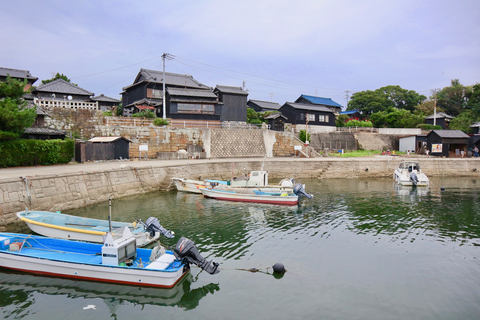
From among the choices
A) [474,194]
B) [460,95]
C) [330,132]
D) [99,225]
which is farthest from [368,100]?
[99,225]

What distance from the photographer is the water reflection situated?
1038cm

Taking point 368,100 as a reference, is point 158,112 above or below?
below

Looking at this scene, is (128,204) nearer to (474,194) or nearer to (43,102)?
(43,102)

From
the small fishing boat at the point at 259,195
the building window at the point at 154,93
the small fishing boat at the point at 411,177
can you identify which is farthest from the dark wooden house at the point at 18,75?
the small fishing boat at the point at 411,177

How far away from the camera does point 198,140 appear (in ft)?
140

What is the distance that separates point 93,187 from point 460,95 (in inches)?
3563

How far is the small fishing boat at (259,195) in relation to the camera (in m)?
24.3

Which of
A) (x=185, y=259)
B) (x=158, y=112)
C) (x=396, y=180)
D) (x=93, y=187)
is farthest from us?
(x=158, y=112)

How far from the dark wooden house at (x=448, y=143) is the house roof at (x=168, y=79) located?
40.6 m

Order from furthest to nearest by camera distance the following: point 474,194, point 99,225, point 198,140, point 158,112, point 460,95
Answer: point 460,95
point 158,112
point 198,140
point 474,194
point 99,225

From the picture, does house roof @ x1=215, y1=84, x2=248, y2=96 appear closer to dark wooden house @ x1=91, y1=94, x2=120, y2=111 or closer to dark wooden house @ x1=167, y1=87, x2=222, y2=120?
dark wooden house @ x1=167, y1=87, x2=222, y2=120

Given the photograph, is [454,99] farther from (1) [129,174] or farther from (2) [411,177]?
(1) [129,174]

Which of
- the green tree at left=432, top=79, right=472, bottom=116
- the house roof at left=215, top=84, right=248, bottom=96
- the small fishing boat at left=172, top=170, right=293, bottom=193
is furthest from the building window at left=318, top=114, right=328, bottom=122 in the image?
the green tree at left=432, top=79, right=472, bottom=116

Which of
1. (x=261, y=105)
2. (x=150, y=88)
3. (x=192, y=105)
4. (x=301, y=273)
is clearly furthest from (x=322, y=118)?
(x=301, y=273)
